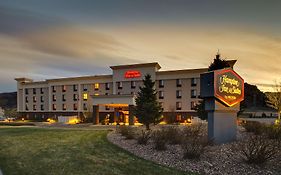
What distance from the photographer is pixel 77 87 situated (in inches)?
2440

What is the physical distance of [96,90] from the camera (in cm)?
5925

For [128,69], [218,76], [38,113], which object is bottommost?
[38,113]

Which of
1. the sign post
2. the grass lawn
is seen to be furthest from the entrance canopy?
the grass lawn

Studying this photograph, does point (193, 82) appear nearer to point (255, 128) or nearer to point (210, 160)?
point (255, 128)

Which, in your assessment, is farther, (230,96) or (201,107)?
(201,107)

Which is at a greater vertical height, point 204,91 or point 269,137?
point 204,91

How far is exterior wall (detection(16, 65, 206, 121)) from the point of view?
171 feet

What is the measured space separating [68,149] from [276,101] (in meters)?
30.4

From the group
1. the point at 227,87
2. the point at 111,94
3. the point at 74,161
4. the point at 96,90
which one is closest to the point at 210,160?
the point at 227,87

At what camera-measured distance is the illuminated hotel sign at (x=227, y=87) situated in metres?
16.4

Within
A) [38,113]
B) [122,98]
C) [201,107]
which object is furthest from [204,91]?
[38,113]

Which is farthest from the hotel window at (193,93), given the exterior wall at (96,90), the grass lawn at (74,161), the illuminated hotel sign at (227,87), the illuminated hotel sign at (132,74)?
the grass lawn at (74,161)

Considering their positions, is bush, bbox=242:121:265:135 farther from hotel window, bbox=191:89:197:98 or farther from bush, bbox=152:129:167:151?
hotel window, bbox=191:89:197:98

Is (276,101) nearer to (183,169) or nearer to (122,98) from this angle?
(122,98)
